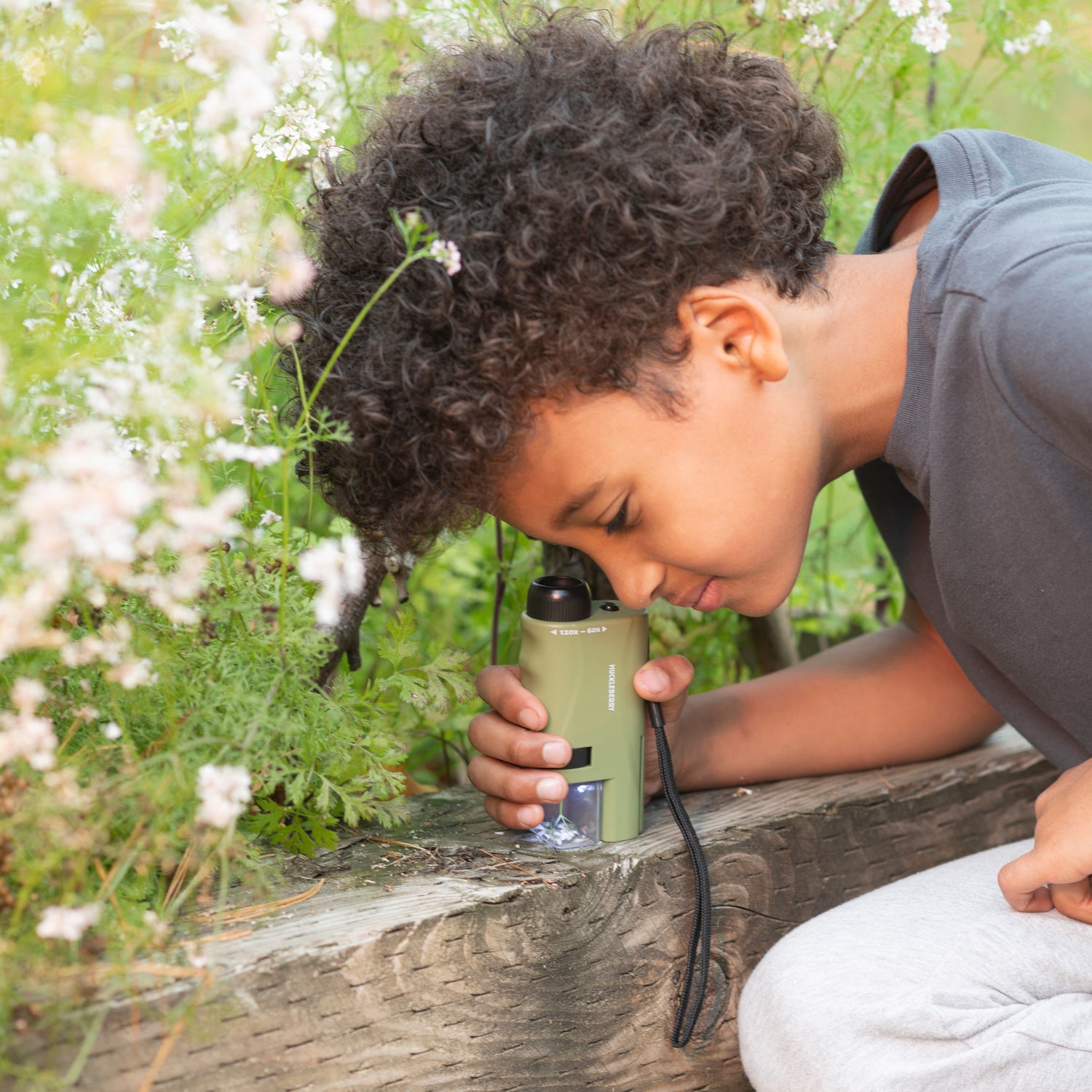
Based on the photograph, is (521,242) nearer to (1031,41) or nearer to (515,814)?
(515,814)

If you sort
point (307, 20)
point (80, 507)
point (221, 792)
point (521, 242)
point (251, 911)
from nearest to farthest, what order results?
1. point (80, 507)
2. point (221, 792)
3. point (307, 20)
4. point (251, 911)
5. point (521, 242)

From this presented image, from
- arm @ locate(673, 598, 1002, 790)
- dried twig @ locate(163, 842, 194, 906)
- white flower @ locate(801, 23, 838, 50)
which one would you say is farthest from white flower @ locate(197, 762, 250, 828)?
white flower @ locate(801, 23, 838, 50)

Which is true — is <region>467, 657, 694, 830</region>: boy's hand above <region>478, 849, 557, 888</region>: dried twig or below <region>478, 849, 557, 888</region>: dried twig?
above

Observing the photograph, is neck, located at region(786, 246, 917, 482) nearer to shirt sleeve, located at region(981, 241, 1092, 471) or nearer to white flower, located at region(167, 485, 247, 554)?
shirt sleeve, located at region(981, 241, 1092, 471)

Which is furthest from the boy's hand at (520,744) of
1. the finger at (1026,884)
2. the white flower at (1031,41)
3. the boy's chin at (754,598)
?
the white flower at (1031,41)

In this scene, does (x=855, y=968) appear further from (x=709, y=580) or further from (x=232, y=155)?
(x=232, y=155)

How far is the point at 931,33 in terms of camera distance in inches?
58.5

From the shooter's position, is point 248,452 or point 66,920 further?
point 248,452

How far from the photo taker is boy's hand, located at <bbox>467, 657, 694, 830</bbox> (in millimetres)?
1220

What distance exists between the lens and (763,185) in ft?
4.12

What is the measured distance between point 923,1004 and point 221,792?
77 centimetres

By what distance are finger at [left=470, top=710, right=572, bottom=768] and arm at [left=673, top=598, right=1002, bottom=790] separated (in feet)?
0.85

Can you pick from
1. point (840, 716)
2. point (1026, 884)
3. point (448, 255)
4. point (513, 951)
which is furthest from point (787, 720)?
point (448, 255)

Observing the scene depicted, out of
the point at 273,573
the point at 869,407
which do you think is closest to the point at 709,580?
the point at 869,407
